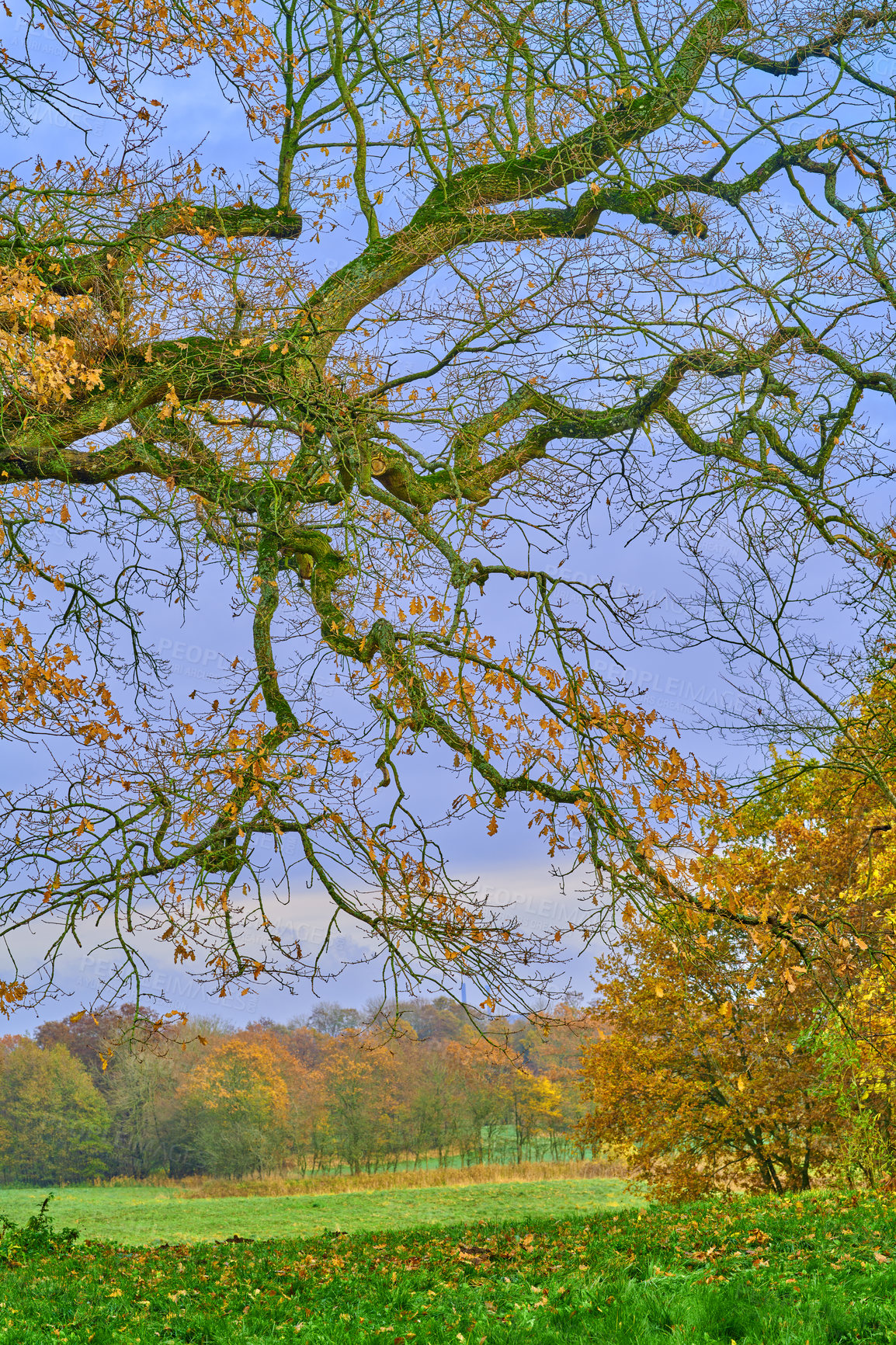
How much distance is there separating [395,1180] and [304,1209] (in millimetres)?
6769

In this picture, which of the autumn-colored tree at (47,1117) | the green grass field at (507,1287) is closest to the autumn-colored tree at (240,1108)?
the autumn-colored tree at (47,1117)

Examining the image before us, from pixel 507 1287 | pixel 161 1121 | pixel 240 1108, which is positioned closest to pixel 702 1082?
pixel 507 1287

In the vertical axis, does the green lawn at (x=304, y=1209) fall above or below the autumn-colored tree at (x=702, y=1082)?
below

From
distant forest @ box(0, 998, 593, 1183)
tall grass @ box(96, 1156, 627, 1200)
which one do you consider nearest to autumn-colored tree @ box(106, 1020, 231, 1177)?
distant forest @ box(0, 998, 593, 1183)

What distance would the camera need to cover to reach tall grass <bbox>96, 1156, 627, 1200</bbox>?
91.1 ft

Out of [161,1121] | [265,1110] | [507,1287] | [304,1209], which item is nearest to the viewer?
[507,1287]

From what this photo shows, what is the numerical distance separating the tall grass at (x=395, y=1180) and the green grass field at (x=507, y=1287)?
66.5ft

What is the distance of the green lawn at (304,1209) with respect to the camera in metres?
19.5

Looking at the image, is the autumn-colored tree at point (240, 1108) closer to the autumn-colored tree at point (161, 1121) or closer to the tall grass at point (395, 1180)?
the autumn-colored tree at point (161, 1121)

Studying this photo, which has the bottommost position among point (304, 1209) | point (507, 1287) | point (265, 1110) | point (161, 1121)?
point (304, 1209)

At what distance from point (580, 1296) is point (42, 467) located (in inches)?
294

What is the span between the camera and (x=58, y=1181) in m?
33.6

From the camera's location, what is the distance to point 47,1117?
1262 inches

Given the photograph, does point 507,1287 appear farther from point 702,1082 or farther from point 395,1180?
point 395,1180
